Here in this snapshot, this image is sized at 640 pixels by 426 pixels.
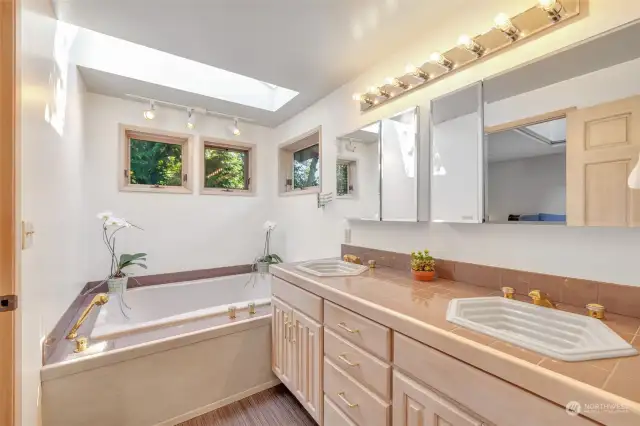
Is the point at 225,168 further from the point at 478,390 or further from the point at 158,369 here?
the point at 478,390

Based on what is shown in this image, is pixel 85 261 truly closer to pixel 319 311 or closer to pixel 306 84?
pixel 319 311

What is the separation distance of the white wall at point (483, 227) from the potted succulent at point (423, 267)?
0.36 ft

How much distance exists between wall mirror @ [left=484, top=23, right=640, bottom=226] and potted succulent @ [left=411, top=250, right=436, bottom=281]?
40 cm

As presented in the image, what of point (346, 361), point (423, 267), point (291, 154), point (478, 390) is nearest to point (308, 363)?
point (346, 361)

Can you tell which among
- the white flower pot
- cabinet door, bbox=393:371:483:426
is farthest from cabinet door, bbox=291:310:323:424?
the white flower pot

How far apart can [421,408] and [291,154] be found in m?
2.87

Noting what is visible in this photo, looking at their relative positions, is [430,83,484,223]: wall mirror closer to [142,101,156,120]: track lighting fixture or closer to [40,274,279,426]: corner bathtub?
[40,274,279,426]: corner bathtub

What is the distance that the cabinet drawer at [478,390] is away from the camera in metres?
0.66

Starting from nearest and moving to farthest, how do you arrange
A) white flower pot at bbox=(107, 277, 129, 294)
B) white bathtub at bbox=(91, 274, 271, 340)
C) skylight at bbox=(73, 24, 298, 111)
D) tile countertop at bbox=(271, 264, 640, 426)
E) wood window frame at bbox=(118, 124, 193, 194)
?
tile countertop at bbox=(271, 264, 640, 426) < white bathtub at bbox=(91, 274, 271, 340) < skylight at bbox=(73, 24, 298, 111) < white flower pot at bbox=(107, 277, 129, 294) < wood window frame at bbox=(118, 124, 193, 194)

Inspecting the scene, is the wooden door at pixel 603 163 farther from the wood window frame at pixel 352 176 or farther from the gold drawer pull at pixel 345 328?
the wood window frame at pixel 352 176

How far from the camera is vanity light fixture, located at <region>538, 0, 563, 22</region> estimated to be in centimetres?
115

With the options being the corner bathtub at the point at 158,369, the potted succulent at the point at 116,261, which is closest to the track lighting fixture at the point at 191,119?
the potted succulent at the point at 116,261

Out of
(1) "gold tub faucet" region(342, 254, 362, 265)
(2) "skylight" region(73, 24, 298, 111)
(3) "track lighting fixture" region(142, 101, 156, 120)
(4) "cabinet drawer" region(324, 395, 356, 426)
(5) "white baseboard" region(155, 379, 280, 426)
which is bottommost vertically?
(5) "white baseboard" region(155, 379, 280, 426)

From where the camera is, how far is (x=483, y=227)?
1451 millimetres
